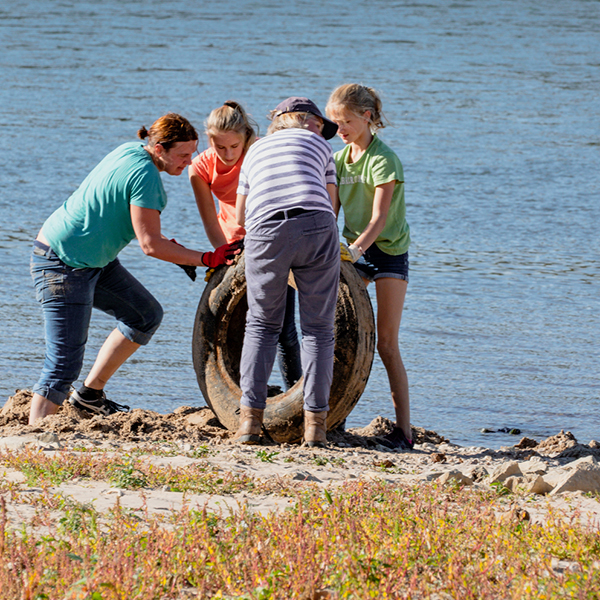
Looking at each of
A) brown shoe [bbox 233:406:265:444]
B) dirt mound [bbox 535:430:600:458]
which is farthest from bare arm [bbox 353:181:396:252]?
dirt mound [bbox 535:430:600:458]

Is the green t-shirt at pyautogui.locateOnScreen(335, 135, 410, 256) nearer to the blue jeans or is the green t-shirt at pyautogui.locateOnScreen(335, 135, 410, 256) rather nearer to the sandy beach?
the sandy beach

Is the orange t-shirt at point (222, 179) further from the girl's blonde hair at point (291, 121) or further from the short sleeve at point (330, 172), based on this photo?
the short sleeve at point (330, 172)

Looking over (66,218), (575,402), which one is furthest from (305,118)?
(575,402)

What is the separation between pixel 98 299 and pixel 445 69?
22.4 meters

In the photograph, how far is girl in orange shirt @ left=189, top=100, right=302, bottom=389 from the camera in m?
5.55

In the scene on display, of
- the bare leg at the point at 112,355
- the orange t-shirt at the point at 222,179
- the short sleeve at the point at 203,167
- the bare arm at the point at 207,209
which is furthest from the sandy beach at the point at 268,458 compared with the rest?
the short sleeve at the point at 203,167

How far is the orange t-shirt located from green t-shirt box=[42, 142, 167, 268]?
0.52 metres

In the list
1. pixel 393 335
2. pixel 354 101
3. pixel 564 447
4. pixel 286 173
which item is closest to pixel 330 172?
pixel 286 173

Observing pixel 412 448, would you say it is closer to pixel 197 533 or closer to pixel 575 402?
pixel 575 402

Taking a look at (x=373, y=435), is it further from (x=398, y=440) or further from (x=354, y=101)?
(x=354, y=101)

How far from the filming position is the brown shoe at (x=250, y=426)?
18.0ft

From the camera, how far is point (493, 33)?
3519 cm

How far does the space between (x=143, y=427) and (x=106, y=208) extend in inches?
56.7

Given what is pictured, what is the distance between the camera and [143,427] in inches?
232
